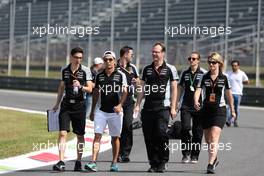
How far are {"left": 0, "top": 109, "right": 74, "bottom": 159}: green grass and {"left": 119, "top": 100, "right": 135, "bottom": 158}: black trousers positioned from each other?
5.99ft

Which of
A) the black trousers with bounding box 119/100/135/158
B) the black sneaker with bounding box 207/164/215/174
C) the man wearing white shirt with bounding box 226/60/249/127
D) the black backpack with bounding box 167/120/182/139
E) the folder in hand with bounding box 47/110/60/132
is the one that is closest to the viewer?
the black sneaker with bounding box 207/164/215/174

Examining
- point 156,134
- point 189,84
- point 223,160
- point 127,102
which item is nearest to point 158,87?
point 156,134

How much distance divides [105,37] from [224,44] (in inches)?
286

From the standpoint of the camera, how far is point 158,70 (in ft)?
31.4

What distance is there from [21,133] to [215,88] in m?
5.71

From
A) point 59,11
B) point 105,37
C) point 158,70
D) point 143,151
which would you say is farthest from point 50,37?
point 158,70

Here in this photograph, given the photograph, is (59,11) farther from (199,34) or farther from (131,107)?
(131,107)

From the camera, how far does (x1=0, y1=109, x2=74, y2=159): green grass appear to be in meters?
11.6

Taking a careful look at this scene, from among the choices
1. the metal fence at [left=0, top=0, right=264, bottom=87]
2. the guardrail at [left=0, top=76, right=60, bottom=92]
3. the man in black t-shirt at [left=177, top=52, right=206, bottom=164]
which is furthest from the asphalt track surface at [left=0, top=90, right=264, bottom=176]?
the guardrail at [left=0, top=76, right=60, bottom=92]

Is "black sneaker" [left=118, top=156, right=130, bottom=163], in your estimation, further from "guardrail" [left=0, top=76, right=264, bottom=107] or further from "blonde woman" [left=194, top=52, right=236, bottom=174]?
"guardrail" [left=0, top=76, right=264, bottom=107]

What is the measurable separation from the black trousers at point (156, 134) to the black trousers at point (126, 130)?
2.89ft

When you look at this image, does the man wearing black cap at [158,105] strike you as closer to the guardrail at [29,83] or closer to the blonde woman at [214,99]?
the blonde woman at [214,99]

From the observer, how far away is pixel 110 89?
31.3 ft

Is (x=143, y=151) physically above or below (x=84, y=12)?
below
